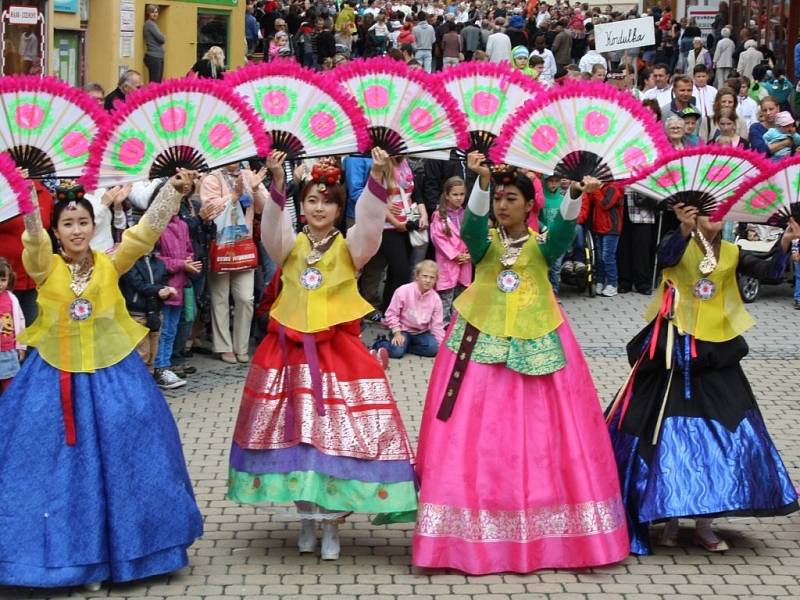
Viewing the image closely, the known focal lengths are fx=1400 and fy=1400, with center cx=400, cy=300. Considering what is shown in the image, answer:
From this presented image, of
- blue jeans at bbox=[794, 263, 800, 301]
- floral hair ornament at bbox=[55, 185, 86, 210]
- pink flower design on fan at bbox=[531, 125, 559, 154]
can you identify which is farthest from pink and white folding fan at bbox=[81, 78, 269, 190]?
blue jeans at bbox=[794, 263, 800, 301]

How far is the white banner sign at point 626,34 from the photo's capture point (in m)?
17.9

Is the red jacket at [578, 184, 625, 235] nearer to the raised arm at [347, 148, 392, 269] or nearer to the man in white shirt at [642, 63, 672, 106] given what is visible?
the man in white shirt at [642, 63, 672, 106]

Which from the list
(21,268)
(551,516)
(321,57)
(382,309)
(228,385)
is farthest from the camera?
(321,57)

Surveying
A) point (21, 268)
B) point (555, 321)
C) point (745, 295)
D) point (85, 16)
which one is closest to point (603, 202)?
point (745, 295)

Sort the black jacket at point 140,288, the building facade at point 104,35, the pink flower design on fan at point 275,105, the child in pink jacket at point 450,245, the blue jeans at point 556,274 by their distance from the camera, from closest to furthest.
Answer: the pink flower design on fan at point 275,105 < the black jacket at point 140,288 < the child in pink jacket at point 450,245 < the blue jeans at point 556,274 < the building facade at point 104,35

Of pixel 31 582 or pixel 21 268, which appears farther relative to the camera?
pixel 21 268

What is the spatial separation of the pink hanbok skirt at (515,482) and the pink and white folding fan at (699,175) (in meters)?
0.83

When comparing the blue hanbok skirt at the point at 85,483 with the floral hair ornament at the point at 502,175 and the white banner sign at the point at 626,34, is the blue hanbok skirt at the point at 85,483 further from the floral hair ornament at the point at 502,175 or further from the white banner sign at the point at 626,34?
the white banner sign at the point at 626,34

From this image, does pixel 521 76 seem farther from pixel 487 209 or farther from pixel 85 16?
pixel 85 16

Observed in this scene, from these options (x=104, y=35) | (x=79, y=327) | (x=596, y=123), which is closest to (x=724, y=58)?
(x=104, y=35)

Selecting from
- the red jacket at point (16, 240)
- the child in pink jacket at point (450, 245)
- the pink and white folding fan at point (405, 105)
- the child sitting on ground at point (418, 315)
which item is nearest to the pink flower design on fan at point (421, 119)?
the pink and white folding fan at point (405, 105)

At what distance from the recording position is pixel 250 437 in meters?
6.16

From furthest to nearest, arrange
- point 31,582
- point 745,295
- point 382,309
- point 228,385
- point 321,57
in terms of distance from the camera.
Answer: point 321,57 → point 745,295 → point 382,309 → point 228,385 → point 31,582

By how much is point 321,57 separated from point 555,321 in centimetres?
1715
